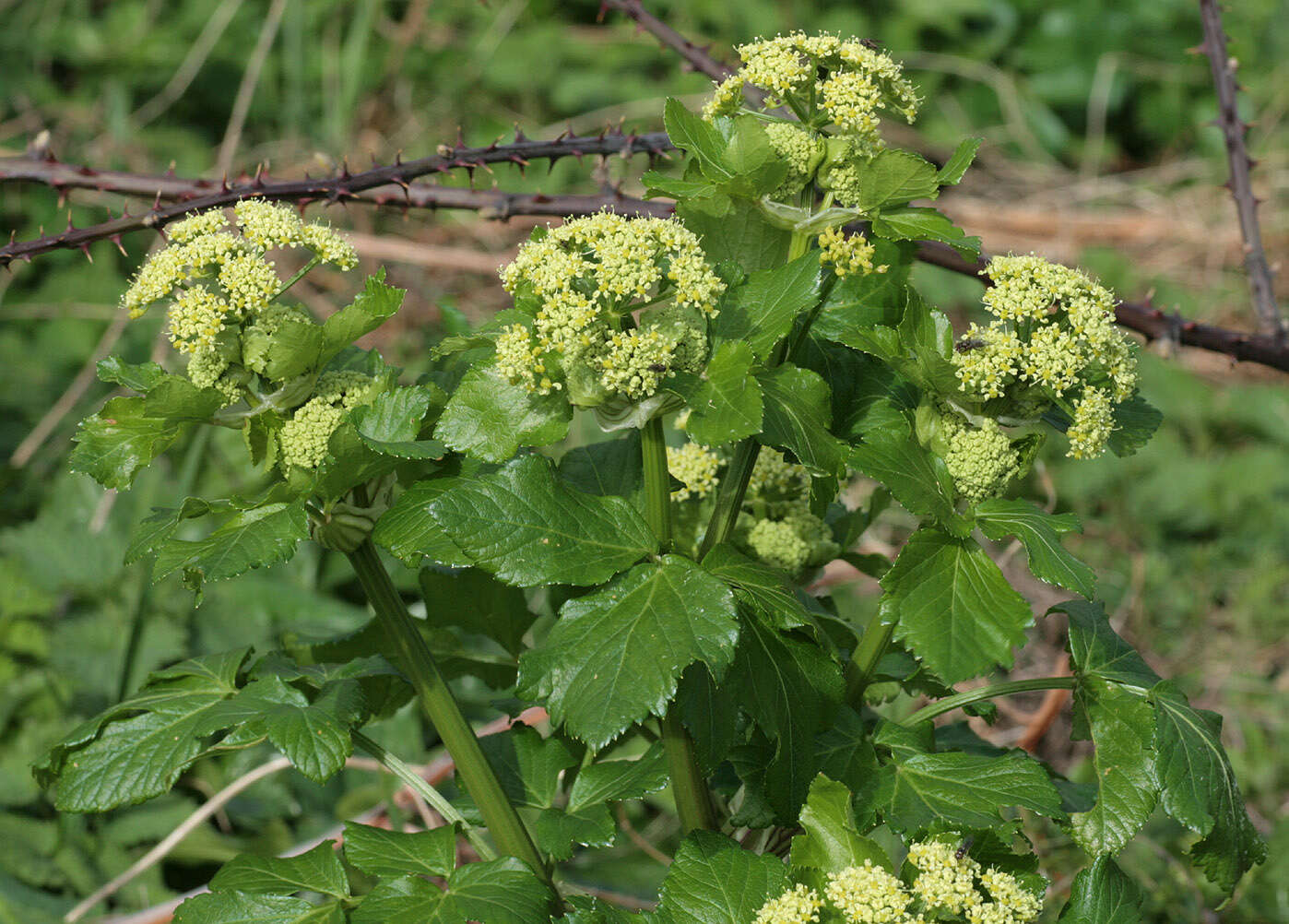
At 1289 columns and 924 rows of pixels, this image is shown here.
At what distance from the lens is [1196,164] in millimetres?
5957

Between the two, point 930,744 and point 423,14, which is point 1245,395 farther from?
point 423,14

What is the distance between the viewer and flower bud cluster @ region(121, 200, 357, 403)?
118 centimetres

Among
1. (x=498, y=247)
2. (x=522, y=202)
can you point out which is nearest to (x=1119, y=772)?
(x=522, y=202)

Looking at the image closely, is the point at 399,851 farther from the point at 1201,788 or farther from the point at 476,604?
the point at 1201,788

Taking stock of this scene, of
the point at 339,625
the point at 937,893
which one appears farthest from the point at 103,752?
the point at 339,625

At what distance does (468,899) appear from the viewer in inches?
48.8

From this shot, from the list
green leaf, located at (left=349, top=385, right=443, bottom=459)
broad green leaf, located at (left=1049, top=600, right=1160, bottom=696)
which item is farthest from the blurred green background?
broad green leaf, located at (left=1049, top=600, right=1160, bottom=696)

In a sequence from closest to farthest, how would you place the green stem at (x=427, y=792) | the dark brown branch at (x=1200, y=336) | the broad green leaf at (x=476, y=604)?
the green stem at (x=427, y=792) → the broad green leaf at (x=476, y=604) → the dark brown branch at (x=1200, y=336)

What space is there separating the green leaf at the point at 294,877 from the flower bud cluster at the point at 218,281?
1.65 feet

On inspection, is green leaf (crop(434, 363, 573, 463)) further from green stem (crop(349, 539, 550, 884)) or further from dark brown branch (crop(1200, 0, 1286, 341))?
dark brown branch (crop(1200, 0, 1286, 341))

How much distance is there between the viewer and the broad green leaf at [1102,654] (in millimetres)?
1327

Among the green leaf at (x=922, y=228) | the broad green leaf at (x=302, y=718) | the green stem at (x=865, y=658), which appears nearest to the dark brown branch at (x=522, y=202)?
the green leaf at (x=922, y=228)

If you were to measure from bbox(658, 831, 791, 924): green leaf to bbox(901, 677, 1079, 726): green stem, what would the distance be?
265 mm

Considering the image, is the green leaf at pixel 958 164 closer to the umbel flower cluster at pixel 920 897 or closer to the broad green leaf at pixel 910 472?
the broad green leaf at pixel 910 472
